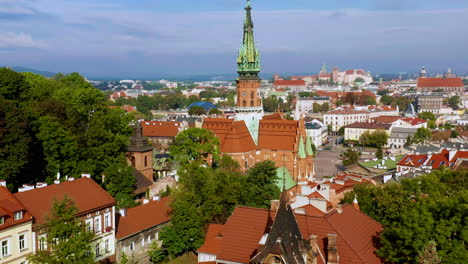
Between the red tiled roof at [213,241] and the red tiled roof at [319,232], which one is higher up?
the red tiled roof at [319,232]

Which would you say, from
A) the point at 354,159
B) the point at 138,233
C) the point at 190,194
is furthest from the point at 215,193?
the point at 354,159

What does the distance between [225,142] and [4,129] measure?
3093cm

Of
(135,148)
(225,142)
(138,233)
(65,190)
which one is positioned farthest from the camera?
(225,142)

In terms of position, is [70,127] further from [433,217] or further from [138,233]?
[433,217]

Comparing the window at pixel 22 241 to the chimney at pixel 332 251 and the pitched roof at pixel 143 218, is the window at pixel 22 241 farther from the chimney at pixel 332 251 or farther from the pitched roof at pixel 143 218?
the chimney at pixel 332 251

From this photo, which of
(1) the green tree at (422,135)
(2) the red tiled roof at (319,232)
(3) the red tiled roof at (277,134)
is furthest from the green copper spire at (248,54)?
(1) the green tree at (422,135)

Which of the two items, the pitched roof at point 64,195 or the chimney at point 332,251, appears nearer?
the chimney at point 332,251

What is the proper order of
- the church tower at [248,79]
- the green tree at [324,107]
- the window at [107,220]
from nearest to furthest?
the window at [107,220] < the church tower at [248,79] < the green tree at [324,107]

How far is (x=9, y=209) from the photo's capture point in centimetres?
3014

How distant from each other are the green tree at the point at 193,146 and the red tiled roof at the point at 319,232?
92.0ft

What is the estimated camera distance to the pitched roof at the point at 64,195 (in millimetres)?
32500

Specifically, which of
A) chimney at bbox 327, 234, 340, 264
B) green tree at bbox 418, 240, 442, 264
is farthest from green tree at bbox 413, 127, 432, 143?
chimney at bbox 327, 234, 340, 264

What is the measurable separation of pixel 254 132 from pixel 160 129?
4629 cm

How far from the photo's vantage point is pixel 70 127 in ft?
161
